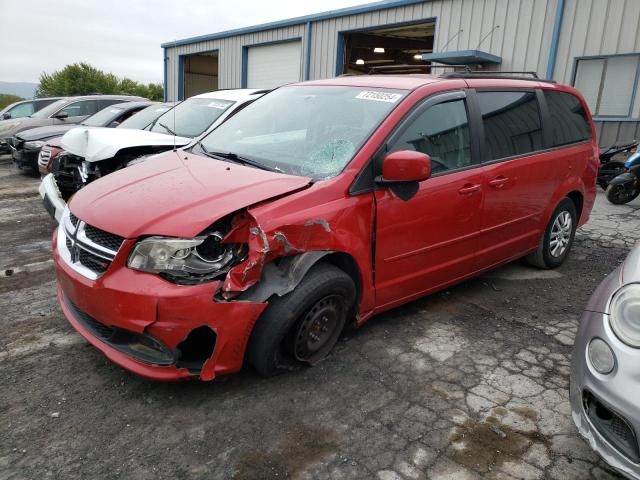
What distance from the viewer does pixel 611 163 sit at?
8609 mm

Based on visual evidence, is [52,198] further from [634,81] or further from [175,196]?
[634,81]

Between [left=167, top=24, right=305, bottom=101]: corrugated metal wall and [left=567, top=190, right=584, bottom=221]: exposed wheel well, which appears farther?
[left=167, top=24, right=305, bottom=101]: corrugated metal wall

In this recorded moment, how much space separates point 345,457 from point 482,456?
644mm

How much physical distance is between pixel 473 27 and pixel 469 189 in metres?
8.97

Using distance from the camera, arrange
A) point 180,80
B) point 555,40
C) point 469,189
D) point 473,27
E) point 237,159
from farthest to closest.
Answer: point 180,80, point 473,27, point 555,40, point 469,189, point 237,159

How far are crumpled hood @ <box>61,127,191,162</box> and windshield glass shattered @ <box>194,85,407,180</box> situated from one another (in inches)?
62.5

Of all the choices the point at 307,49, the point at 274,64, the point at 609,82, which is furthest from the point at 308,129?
the point at 274,64

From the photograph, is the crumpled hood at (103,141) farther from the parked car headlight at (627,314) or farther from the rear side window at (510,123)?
the parked car headlight at (627,314)

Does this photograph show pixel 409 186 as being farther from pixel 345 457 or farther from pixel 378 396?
pixel 345 457

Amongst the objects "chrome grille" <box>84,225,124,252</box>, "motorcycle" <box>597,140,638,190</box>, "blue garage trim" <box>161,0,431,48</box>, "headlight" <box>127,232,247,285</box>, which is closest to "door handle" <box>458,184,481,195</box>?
"headlight" <box>127,232,247,285</box>

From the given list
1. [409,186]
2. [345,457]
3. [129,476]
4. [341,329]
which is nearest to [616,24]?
[409,186]

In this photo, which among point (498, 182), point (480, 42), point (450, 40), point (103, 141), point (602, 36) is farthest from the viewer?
point (450, 40)

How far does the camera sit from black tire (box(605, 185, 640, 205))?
7.62 m

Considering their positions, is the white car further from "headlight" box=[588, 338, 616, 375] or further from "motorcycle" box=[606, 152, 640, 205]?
"motorcycle" box=[606, 152, 640, 205]
